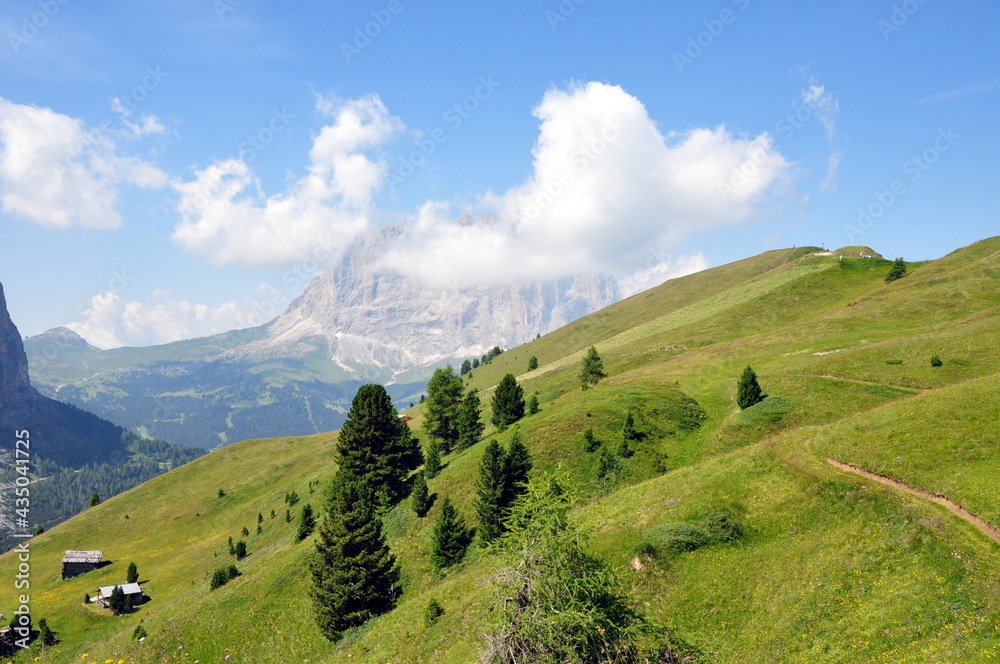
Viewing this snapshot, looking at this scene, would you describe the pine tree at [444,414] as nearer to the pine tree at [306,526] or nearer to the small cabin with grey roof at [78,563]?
the pine tree at [306,526]

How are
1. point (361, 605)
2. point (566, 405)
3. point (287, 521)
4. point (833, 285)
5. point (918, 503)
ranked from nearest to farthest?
point (918, 503) → point (361, 605) → point (566, 405) → point (287, 521) → point (833, 285)

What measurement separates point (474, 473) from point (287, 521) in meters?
36.2

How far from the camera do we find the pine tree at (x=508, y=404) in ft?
231

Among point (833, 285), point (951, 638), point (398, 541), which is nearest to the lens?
point (951, 638)

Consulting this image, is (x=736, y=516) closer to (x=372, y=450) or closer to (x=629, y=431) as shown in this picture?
(x=629, y=431)

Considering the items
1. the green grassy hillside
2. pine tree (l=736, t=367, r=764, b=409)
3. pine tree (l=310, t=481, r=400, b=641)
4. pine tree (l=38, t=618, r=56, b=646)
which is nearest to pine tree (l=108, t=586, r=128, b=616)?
the green grassy hillside

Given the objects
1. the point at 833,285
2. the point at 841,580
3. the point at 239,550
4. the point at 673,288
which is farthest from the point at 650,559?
the point at 673,288

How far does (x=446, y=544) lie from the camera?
4394 centimetres

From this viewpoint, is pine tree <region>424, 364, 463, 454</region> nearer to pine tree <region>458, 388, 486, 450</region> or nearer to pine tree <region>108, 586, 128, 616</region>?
pine tree <region>458, 388, 486, 450</region>

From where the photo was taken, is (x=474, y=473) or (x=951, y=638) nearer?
(x=951, y=638)

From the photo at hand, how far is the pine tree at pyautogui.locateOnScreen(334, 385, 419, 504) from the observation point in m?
62.0

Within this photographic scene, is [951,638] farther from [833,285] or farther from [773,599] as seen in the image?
[833,285]

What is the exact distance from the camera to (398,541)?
1984 inches

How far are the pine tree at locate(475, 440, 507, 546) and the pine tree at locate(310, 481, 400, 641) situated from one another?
27.7ft
